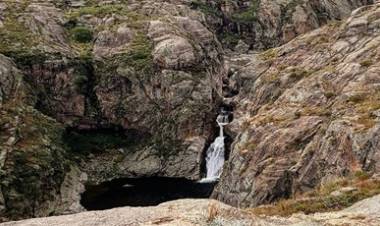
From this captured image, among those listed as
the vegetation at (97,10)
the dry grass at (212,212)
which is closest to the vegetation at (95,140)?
the vegetation at (97,10)

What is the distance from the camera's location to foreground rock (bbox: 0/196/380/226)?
2314 cm

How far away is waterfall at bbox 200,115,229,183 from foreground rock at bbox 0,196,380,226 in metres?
76.3

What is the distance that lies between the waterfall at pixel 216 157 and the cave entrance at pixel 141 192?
14.6 ft

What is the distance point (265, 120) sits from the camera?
221 feet

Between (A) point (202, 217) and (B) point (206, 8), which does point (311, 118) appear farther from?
(B) point (206, 8)

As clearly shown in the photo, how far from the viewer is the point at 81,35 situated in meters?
127

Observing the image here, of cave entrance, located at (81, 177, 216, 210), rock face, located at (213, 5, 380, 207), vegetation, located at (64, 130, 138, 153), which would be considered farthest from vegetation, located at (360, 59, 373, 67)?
vegetation, located at (64, 130, 138, 153)

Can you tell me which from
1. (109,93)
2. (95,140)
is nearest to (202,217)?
(95,140)

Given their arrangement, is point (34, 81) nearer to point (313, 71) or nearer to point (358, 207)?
point (313, 71)

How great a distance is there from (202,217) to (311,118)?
40055 mm

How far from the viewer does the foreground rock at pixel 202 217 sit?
23.1 metres

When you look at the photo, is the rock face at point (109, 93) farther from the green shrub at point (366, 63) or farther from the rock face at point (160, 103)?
the green shrub at point (366, 63)

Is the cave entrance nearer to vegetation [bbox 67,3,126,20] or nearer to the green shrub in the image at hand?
the green shrub

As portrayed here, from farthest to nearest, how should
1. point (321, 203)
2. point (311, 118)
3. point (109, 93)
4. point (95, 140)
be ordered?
point (109, 93) → point (95, 140) → point (311, 118) → point (321, 203)
